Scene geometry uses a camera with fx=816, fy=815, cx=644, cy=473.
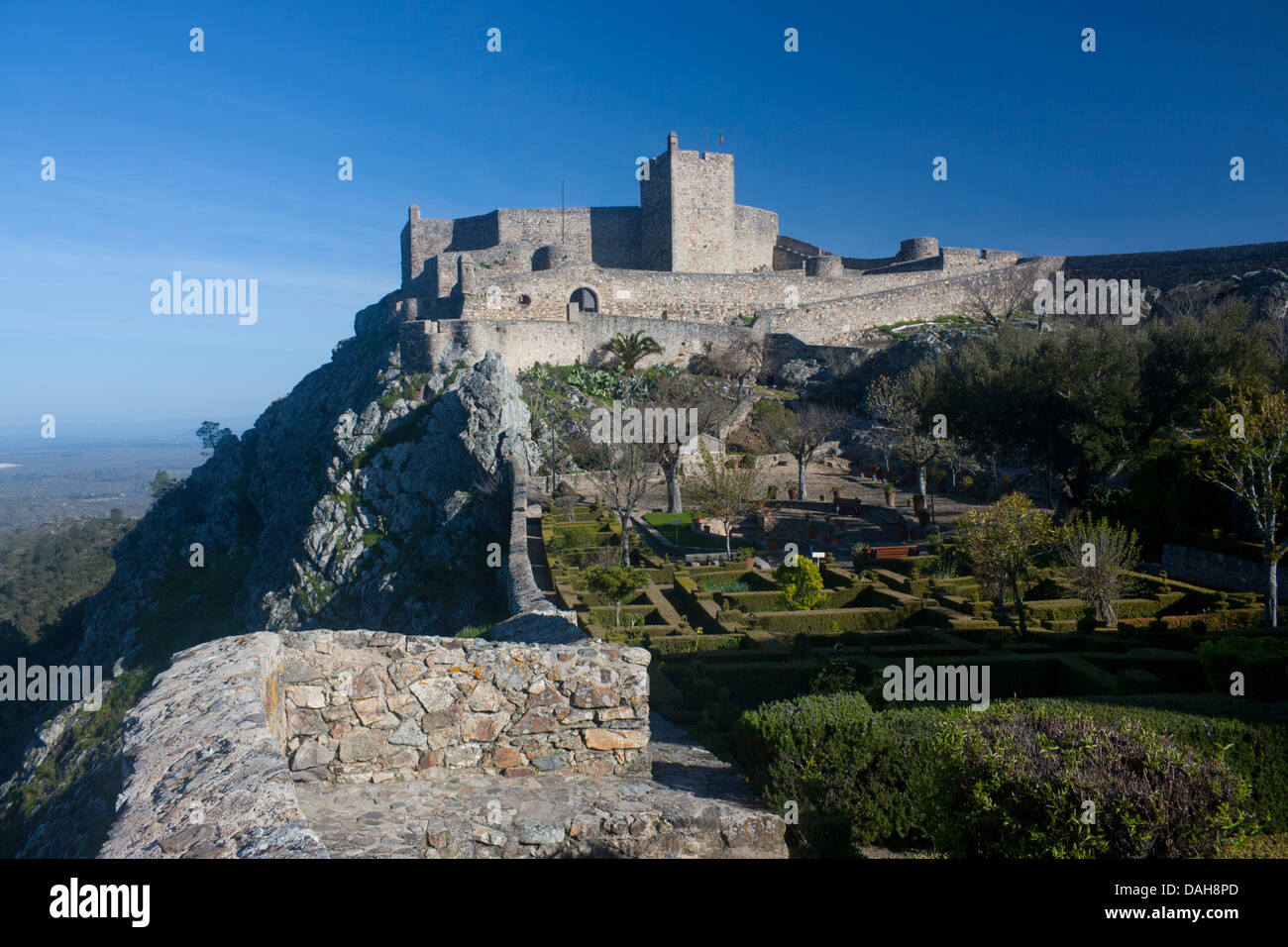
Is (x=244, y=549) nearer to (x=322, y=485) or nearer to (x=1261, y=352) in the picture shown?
(x=322, y=485)

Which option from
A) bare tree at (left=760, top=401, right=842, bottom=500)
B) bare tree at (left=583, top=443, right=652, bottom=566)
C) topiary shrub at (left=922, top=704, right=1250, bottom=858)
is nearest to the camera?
topiary shrub at (left=922, top=704, right=1250, bottom=858)

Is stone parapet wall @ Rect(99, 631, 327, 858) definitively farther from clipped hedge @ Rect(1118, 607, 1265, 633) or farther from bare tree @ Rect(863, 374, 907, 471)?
bare tree @ Rect(863, 374, 907, 471)

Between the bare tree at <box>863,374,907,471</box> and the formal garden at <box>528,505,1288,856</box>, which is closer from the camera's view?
the formal garden at <box>528,505,1288,856</box>

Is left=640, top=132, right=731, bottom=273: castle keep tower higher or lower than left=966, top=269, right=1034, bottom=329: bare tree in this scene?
higher

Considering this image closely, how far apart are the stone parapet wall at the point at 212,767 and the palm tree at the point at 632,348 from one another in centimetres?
3572

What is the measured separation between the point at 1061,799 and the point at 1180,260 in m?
53.6

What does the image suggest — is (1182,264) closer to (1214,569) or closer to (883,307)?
(883,307)

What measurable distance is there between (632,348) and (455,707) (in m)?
36.3

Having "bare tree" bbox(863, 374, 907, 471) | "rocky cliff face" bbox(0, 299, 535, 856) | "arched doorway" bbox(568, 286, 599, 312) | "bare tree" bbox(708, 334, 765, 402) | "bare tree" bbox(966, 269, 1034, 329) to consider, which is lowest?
"rocky cliff face" bbox(0, 299, 535, 856)

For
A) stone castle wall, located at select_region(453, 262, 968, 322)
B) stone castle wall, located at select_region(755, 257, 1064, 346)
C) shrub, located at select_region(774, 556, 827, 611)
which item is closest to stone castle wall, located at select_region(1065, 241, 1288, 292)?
stone castle wall, located at select_region(755, 257, 1064, 346)

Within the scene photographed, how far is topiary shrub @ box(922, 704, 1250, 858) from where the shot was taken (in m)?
Answer: 4.98

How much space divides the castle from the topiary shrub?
35.8m
